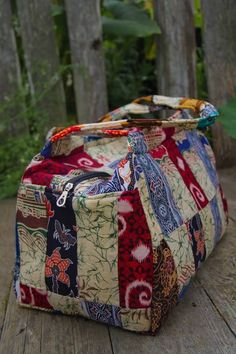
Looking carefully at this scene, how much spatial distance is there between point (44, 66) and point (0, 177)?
52cm

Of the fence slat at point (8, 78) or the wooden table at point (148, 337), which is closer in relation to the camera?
the wooden table at point (148, 337)

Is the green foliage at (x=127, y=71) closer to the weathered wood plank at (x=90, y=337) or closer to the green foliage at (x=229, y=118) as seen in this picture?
the green foliage at (x=229, y=118)

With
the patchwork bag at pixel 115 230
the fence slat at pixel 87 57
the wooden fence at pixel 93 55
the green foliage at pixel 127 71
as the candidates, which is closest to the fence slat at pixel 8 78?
the wooden fence at pixel 93 55

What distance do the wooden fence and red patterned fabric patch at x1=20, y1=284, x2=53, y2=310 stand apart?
3.69ft

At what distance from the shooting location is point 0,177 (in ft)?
6.63

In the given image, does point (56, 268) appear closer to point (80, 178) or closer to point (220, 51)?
point (80, 178)

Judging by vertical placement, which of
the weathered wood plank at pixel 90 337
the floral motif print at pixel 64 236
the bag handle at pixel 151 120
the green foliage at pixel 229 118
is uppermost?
the bag handle at pixel 151 120

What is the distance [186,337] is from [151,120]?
18.9 inches

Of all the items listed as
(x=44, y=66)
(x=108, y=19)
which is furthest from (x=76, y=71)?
(x=108, y=19)

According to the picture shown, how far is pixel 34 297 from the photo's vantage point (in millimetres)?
1054

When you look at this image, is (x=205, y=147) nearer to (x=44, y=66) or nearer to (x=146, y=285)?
(x=146, y=285)

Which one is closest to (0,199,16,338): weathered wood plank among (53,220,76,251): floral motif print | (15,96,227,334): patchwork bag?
(15,96,227,334): patchwork bag

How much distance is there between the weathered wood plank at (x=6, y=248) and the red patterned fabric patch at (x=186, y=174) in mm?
539

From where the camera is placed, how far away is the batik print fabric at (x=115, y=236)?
0.92m
